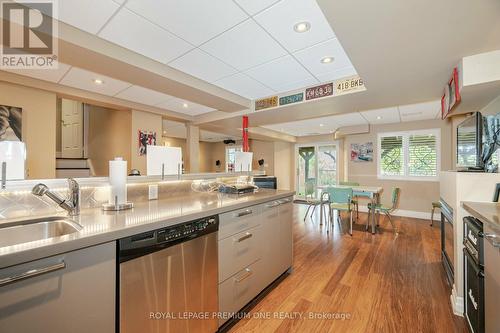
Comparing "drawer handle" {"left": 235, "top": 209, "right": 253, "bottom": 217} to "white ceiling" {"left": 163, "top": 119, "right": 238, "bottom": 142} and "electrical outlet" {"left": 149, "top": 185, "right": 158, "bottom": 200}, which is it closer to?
"electrical outlet" {"left": 149, "top": 185, "right": 158, "bottom": 200}

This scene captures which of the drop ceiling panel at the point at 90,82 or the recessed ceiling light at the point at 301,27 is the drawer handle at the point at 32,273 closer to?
the recessed ceiling light at the point at 301,27

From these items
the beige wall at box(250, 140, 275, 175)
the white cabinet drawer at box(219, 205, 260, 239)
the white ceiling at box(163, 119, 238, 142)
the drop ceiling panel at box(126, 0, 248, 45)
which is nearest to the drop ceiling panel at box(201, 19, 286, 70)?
the drop ceiling panel at box(126, 0, 248, 45)

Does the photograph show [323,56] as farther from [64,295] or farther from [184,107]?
[184,107]

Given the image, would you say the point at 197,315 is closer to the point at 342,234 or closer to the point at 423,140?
the point at 342,234

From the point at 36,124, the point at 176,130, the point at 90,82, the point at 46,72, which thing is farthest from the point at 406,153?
the point at 36,124

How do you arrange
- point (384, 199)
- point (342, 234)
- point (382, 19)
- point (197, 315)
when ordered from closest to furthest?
point (197, 315), point (382, 19), point (342, 234), point (384, 199)

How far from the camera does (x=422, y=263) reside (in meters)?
2.68

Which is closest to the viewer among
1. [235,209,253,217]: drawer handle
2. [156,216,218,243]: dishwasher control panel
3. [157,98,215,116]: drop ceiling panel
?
[156,216,218,243]: dishwasher control panel

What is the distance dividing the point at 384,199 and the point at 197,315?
19.3 feet

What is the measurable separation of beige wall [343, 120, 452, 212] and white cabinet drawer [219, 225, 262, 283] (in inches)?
204

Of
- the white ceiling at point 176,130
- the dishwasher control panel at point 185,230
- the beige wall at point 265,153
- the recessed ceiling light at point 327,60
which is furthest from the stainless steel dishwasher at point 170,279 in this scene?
the beige wall at point 265,153

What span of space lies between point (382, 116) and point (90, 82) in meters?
5.77

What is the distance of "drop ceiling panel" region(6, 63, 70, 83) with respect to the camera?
8.80ft

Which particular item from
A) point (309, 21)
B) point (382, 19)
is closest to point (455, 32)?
point (382, 19)
